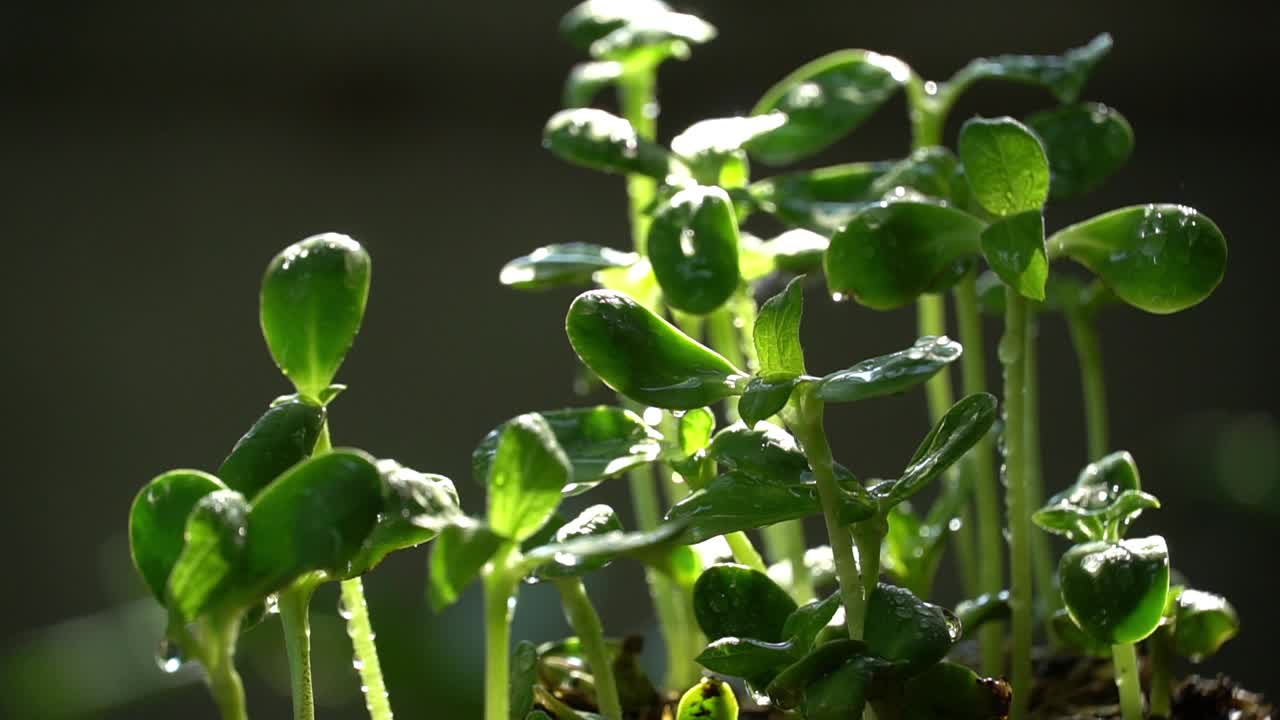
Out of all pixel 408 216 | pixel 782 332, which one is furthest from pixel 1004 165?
pixel 408 216

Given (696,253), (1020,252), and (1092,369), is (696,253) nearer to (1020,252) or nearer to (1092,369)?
(1020,252)

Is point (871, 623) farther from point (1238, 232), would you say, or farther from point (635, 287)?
point (1238, 232)

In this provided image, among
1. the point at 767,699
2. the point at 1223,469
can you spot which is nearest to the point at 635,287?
the point at 767,699

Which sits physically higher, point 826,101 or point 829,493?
point 826,101

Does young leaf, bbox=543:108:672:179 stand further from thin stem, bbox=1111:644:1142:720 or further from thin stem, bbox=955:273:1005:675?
thin stem, bbox=1111:644:1142:720

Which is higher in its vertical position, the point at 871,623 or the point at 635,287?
the point at 635,287

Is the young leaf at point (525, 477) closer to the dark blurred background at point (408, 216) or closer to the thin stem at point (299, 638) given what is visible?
the thin stem at point (299, 638)
